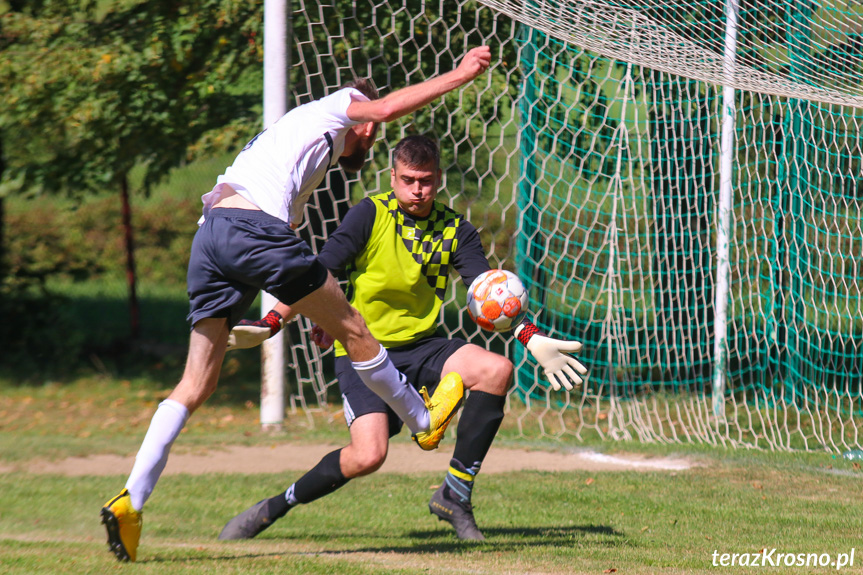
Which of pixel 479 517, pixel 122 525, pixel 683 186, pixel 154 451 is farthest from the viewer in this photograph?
pixel 683 186

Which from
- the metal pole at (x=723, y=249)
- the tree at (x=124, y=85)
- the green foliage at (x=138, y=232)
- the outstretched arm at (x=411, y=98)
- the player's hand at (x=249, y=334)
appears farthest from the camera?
the green foliage at (x=138, y=232)

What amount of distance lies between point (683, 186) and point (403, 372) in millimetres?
4331

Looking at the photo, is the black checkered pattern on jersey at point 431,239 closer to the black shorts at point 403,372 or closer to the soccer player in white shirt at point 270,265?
the black shorts at point 403,372

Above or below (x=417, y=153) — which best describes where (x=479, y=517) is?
below

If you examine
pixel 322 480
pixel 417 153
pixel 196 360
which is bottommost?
pixel 322 480

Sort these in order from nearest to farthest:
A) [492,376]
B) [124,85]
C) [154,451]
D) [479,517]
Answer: [154,451] → [492,376] → [479,517] → [124,85]

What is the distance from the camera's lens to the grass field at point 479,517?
3.63 m

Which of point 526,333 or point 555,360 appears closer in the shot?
point 555,360

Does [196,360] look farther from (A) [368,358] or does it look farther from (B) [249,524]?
(B) [249,524]

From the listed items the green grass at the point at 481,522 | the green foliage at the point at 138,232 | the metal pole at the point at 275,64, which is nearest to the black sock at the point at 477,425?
the green grass at the point at 481,522

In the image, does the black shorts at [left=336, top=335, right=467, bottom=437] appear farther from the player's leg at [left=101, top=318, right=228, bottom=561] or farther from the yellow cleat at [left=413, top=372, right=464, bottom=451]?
the player's leg at [left=101, top=318, right=228, bottom=561]

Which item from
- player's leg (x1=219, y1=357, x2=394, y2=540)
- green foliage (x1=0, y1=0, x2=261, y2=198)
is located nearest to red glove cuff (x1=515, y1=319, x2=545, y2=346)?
player's leg (x1=219, y1=357, x2=394, y2=540)

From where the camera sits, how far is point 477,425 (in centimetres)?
415

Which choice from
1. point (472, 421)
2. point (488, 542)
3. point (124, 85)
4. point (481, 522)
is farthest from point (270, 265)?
point (124, 85)
